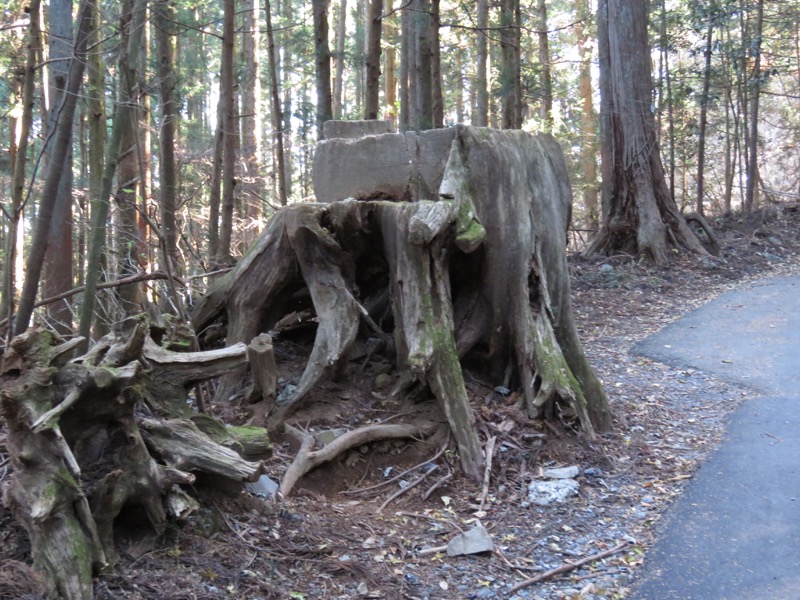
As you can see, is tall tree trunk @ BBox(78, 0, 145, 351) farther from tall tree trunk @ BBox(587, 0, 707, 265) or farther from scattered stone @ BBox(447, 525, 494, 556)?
tall tree trunk @ BBox(587, 0, 707, 265)

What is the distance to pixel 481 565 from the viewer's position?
395cm

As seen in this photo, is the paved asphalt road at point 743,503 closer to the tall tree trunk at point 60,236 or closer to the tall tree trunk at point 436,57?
the tall tree trunk at point 436,57

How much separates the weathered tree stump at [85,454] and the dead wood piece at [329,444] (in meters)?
1.20

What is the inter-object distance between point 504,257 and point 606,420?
Answer: 1.58m

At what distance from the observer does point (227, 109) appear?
32.1 feet

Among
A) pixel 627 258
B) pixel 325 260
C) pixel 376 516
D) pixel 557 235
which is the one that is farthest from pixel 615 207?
pixel 376 516

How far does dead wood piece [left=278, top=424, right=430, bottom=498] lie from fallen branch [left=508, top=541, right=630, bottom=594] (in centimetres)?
152

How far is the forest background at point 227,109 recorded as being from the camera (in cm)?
463

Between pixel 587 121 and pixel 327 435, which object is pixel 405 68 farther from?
pixel 587 121

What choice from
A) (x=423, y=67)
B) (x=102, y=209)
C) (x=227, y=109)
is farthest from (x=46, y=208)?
(x=423, y=67)

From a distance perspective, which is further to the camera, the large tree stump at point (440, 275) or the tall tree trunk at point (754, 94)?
the tall tree trunk at point (754, 94)

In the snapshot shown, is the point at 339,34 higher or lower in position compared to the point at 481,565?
higher

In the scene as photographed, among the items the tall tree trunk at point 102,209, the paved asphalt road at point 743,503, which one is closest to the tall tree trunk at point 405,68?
the paved asphalt road at point 743,503

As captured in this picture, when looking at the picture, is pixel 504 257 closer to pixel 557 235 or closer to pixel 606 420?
pixel 557 235
